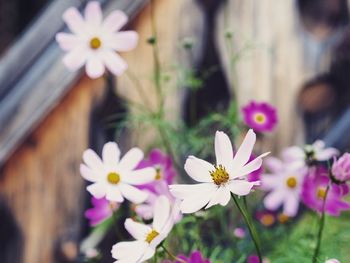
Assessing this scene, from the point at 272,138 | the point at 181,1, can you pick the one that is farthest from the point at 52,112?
the point at 272,138

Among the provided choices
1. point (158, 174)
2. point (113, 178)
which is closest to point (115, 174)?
point (113, 178)

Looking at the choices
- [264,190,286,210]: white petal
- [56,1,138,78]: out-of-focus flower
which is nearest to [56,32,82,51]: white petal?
[56,1,138,78]: out-of-focus flower

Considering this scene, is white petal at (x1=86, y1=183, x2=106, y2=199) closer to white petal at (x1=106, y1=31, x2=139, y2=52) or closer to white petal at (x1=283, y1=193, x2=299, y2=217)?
white petal at (x1=106, y1=31, x2=139, y2=52)

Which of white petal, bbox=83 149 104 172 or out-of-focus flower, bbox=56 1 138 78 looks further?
out-of-focus flower, bbox=56 1 138 78

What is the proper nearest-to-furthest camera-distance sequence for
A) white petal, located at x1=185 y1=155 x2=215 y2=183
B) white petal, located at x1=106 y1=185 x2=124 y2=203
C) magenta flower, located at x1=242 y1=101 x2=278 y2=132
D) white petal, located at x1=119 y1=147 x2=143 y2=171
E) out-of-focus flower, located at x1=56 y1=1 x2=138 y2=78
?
1. white petal, located at x1=185 y1=155 x2=215 y2=183
2. white petal, located at x1=106 y1=185 x2=124 y2=203
3. white petal, located at x1=119 y1=147 x2=143 y2=171
4. out-of-focus flower, located at x1=56 y1=1 x2=138 y2=78
5. magenta flower, located at x1=242 y1=101 x2=278 y2=132

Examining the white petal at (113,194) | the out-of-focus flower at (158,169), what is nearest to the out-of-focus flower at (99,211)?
the out-of-focus flower at (158,169)
